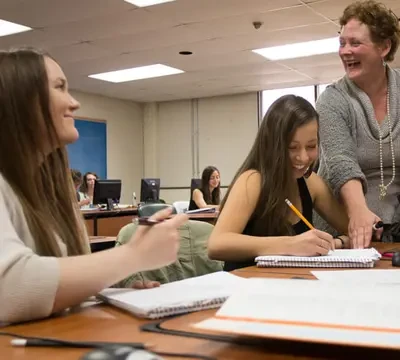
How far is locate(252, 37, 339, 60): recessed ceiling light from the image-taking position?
631cm

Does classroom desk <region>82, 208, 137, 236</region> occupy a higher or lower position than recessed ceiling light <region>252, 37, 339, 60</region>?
lower

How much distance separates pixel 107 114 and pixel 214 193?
3.04 m

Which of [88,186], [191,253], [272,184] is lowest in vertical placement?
[191,253]

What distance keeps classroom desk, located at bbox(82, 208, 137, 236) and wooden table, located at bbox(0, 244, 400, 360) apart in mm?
5219

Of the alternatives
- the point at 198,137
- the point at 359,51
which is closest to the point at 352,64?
the point at 359,51

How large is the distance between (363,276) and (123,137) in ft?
29.7

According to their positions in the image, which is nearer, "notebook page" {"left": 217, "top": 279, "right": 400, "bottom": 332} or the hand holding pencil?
"notebook page" {"left": 217, "top": 279, "right": 400, "bottom": 332}

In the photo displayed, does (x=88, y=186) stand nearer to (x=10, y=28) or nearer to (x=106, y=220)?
(x=106, y=220)

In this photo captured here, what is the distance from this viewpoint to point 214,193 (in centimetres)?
752

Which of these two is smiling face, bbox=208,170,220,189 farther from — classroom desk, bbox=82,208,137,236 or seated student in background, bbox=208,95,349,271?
seated student in background, bbox=208,95,349,271

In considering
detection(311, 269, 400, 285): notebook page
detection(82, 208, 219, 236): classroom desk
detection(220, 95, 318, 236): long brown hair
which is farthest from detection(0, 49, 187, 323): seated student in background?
detection(82, 208, 219, 236): classroom desk

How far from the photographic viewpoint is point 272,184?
5.53 feet

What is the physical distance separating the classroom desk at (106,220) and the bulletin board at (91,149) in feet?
8.07

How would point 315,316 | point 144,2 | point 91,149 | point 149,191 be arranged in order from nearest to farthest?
point 315,316
point 144,2
point 149,191
point 91,149
